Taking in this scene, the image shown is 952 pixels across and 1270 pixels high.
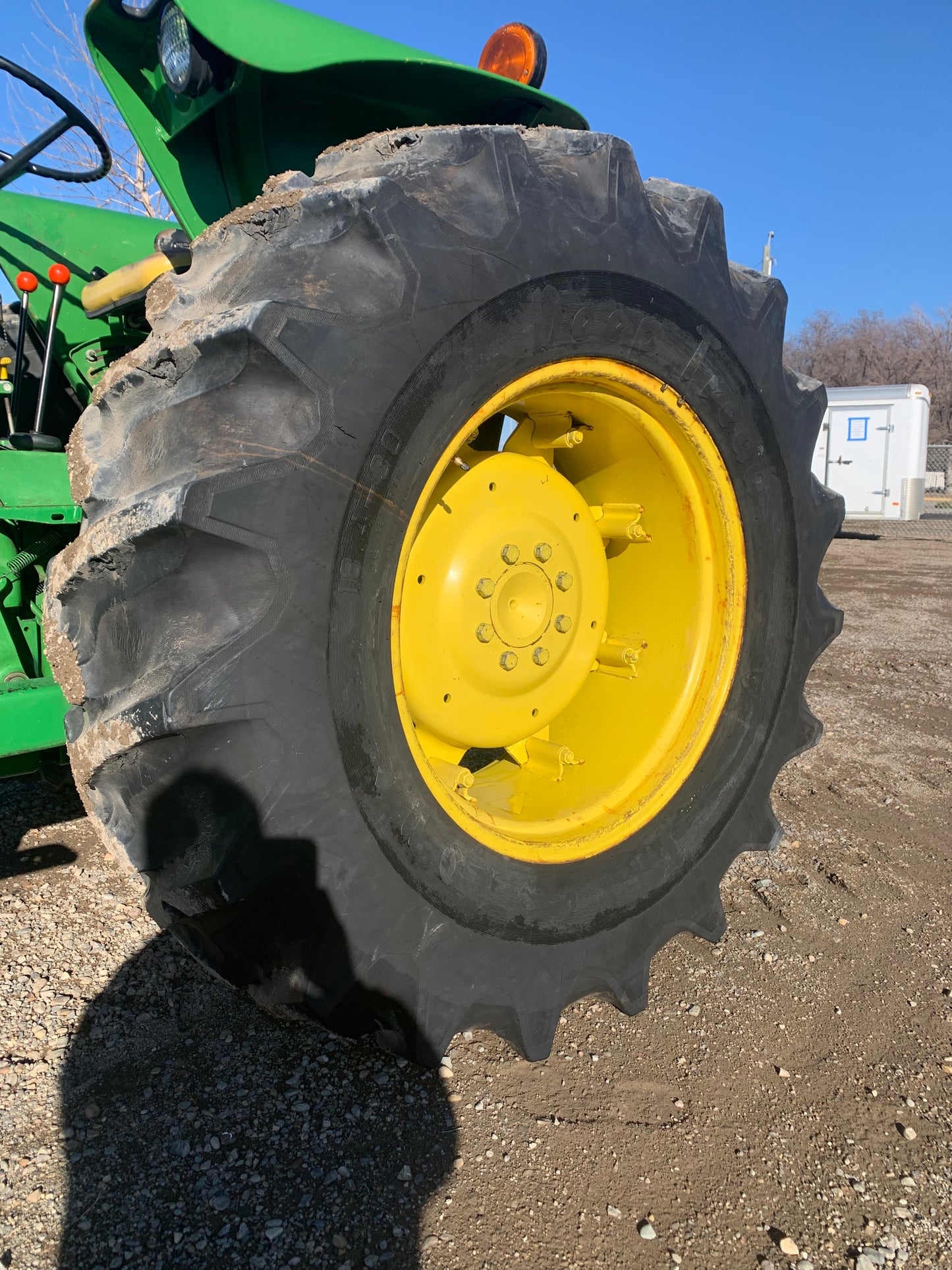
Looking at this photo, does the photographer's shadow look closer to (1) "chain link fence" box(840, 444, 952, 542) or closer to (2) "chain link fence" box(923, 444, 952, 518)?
(1) "chain link fence" box(840, 444, 952, 542)

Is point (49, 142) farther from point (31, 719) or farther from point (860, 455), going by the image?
point (860, 455)

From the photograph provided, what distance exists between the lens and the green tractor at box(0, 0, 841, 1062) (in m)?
1.15

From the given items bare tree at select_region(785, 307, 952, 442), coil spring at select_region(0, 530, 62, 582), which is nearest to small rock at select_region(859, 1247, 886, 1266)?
coil spring at select_region(0, 530, 62, 582)

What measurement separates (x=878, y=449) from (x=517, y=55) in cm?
1472

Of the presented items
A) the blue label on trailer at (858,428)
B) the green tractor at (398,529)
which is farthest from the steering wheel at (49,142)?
the blue label on trailer at (858,428)

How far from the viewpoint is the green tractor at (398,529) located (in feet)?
3.78

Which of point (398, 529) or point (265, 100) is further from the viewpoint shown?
point (265, 100)

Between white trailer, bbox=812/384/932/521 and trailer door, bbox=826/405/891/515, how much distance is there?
0.01m

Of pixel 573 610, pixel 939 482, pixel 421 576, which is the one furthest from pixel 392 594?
pixel 939 482

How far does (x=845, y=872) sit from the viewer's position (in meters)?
2.54

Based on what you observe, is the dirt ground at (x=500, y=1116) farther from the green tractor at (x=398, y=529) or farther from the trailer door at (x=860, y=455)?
the trailer door at (x=860, y=455)

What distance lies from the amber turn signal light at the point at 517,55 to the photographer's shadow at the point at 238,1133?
5.24 ft

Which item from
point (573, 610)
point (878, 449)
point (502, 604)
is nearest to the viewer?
point (502, 604)

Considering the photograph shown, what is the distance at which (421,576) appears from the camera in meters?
1.57
